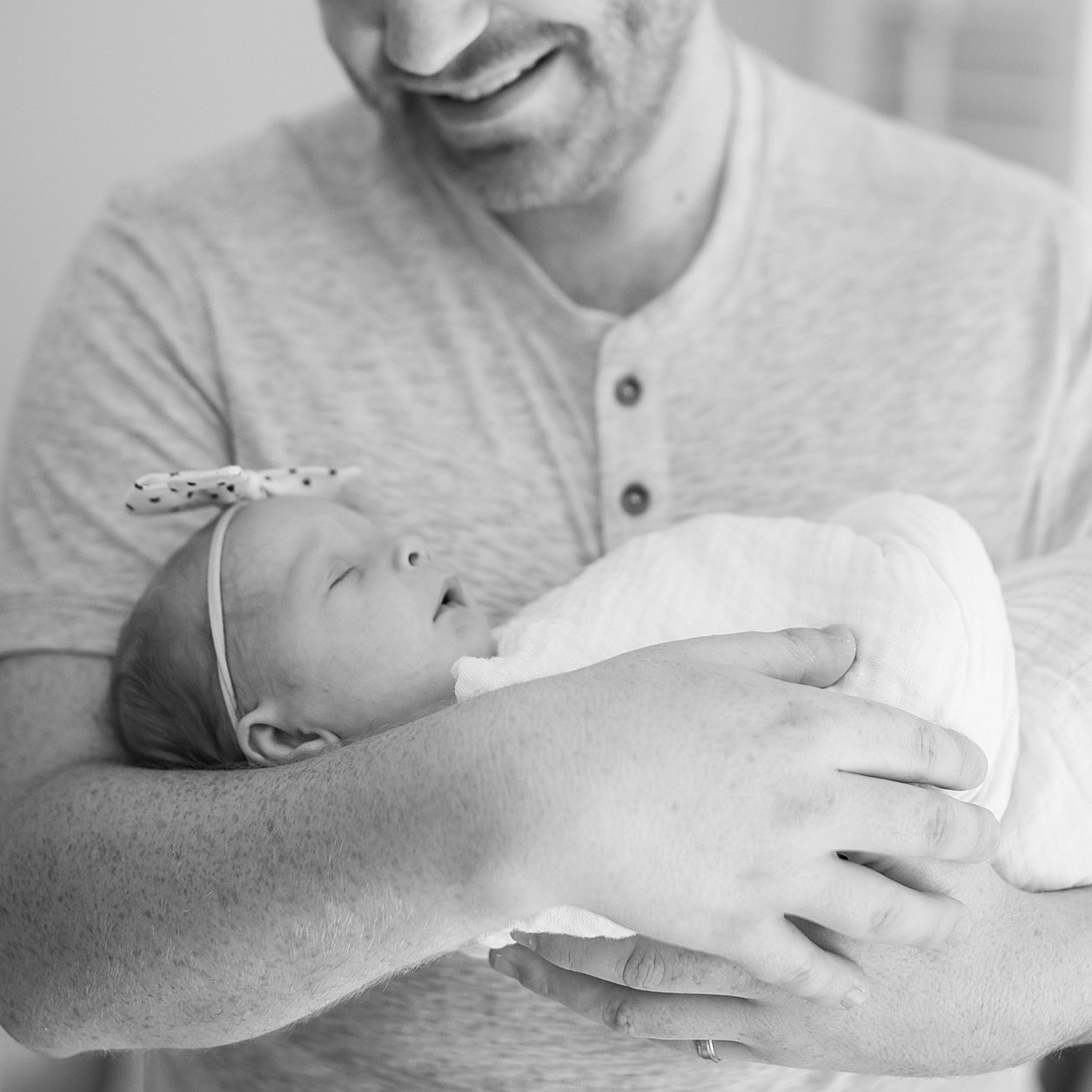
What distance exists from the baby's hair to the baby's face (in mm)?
27

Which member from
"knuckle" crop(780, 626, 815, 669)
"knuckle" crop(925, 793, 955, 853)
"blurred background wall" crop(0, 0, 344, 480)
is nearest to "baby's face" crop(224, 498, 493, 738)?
"knuckle" crop(780, 626, 815, 669)

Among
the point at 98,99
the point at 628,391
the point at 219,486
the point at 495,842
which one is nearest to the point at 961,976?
the point at 495,842

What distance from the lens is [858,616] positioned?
984mm

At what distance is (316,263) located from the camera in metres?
1.39

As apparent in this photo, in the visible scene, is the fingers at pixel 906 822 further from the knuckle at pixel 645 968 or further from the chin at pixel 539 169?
the chin at pixel 539 169

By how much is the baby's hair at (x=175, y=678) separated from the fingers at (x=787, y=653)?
1.38ft

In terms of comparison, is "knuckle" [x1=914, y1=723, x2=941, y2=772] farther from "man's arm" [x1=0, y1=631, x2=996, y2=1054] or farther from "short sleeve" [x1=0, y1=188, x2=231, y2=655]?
"short sleeve" [x1=0, y1=188, x2=231, y2=655]

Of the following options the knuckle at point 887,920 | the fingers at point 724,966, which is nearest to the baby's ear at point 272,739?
the fingers at point 724,966

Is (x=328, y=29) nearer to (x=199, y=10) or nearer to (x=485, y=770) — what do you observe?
(x=485, y=770)

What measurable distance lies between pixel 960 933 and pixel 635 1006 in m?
0.25

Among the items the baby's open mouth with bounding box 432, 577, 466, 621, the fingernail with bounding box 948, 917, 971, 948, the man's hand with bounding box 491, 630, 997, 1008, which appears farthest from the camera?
the baby's open mouth with bounding box 432, 577, 466, 621

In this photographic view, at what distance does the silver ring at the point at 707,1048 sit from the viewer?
103 centimetres

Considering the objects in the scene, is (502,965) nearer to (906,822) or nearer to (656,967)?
(656,967)

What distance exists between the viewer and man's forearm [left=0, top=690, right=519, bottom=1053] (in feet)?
2.87
